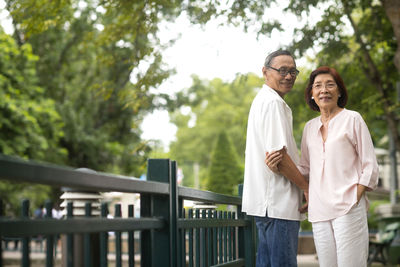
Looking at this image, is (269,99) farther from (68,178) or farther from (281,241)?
(68,178)

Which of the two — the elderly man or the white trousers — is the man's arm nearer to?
the elderly man

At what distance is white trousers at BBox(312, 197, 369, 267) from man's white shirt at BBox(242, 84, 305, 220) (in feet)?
0.69

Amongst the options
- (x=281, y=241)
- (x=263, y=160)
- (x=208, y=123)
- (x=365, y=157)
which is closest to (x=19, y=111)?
(x=263, y=160)

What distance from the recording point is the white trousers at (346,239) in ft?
11.8

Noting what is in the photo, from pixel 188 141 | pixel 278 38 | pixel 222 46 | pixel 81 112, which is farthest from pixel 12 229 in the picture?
pixel 188 141

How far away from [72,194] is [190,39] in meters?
8.57

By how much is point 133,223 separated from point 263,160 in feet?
3.89

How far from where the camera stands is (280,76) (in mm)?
3871

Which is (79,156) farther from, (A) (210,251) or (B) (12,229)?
(B) (12,229)

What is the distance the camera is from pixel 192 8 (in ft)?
34.5

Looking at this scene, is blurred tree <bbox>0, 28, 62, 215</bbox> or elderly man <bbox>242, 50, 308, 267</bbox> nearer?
elderly man <bbox>242, 50, 308, 267</bbox>

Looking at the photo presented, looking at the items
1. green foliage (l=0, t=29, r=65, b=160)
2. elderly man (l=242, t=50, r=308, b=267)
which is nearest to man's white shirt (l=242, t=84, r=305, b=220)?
elderly man (l=242, t=50, r=308, b=267)

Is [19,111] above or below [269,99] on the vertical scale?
above

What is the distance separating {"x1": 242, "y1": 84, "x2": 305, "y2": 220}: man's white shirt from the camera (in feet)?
11.8
